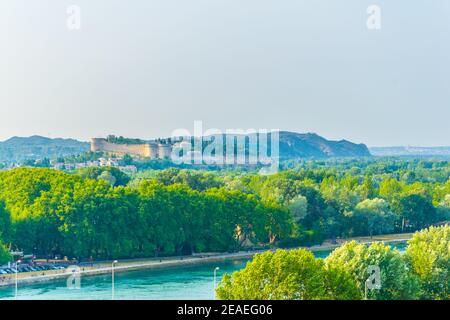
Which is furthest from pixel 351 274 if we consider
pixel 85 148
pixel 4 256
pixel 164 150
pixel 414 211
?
pixel 85 148

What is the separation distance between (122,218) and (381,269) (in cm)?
1512

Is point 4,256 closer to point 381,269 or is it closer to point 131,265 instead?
point 131,265

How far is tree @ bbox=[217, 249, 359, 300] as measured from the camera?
11.9 m

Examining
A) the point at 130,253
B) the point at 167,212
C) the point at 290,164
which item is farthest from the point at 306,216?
the point at 290,164

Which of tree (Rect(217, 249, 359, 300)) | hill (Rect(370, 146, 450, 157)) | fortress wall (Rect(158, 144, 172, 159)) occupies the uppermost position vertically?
tree (Rect(217, 249, 359, 300))

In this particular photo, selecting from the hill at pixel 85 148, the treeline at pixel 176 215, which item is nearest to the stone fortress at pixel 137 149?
the hill at pixel 85 148

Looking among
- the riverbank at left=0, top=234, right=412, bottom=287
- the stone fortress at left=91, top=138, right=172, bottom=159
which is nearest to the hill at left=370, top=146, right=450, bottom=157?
the stone fortress at left=91, top=138, right=172, bottom=159

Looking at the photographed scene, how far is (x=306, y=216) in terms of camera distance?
116 ft

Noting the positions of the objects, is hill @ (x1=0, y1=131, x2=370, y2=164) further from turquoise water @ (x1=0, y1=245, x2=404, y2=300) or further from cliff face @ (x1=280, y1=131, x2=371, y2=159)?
turquoise water @ (x1=0, y1=245, x2=404, y2=300)

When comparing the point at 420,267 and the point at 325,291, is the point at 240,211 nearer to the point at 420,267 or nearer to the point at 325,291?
the point at 420,267

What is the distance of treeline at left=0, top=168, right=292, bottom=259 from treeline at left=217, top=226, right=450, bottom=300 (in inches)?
490

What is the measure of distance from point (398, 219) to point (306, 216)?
6.03 meters

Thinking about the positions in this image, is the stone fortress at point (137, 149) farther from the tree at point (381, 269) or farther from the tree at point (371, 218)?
the tree at point (381, 269)

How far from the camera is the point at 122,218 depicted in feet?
92.1
